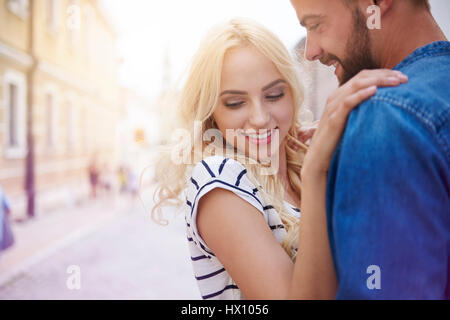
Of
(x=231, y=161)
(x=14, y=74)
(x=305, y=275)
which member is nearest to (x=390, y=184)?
(x=305, y=275)

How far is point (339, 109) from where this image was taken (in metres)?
0.67

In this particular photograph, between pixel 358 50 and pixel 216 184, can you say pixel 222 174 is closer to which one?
pixel 216 184

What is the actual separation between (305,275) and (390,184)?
25 centimetres

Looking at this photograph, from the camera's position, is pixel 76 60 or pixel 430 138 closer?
pixel 430 138

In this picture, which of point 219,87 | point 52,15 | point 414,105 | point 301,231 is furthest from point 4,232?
point 52,15

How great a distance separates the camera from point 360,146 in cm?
61

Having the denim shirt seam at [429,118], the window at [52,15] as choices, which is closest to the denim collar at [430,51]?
the denim shirt seam at [429,118]

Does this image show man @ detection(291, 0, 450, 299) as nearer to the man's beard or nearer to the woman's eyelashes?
the man's beard

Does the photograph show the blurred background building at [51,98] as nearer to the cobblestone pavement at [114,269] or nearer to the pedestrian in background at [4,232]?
the cobblestone pavement at [114,269]

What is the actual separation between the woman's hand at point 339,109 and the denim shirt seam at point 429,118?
45 millimetres

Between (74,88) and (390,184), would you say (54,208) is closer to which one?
(74,88)

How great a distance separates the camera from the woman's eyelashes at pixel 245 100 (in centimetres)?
107

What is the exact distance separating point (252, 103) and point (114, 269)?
168 inches

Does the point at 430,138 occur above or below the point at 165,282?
above
